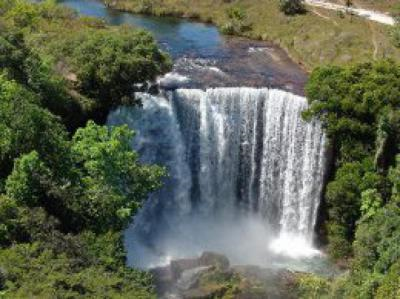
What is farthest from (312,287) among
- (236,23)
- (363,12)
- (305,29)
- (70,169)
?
(363,12)

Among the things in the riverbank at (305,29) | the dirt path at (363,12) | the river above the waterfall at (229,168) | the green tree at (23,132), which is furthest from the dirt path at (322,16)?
the green tree at (23,132)

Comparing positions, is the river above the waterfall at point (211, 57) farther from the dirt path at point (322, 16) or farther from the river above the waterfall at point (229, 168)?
the dirt path at point (322, 16)

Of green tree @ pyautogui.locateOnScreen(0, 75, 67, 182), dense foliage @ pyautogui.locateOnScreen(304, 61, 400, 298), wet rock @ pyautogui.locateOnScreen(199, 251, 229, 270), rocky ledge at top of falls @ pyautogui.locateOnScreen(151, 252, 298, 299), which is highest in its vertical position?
green tree @ pyautogui.locateOnScreen(0, 75, 67, 182)

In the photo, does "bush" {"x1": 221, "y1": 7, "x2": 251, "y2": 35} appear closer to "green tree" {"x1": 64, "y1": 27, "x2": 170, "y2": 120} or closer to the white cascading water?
the white cascading water

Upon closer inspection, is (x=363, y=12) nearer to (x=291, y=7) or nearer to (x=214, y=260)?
(x=291, y=7)

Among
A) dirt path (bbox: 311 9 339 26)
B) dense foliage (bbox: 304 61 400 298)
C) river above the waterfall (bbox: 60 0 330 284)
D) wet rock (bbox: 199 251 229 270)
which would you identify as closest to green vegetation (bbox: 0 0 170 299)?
river above the waterfall (bbox: 60 0 330 284)

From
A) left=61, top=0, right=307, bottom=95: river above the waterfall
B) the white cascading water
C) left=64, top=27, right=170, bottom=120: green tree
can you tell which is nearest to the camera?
left=64, top=27, right=170, bottom=120: green tree
